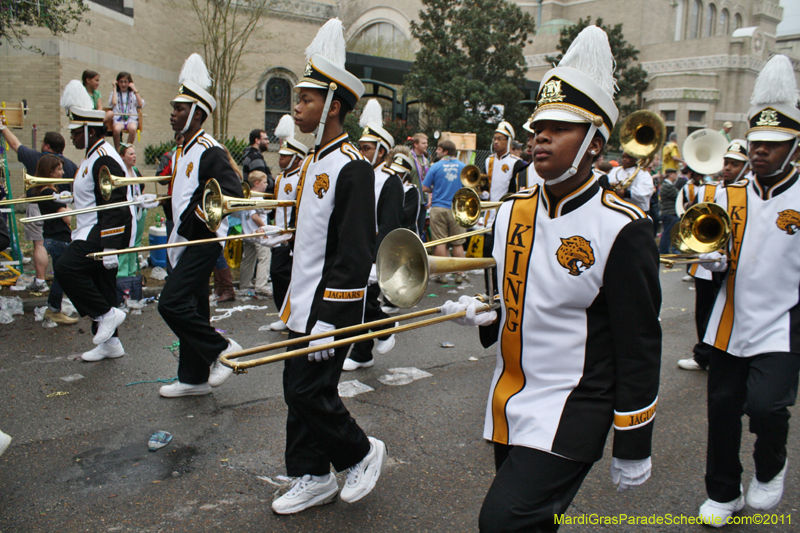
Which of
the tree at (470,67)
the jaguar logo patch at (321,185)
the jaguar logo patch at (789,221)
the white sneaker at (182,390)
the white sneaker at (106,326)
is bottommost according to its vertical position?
the white sneaker at (182,390)

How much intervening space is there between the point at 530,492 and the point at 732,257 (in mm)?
2224

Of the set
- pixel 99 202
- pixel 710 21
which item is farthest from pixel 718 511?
pixel 710 21

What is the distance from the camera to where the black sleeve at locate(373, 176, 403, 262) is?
243 inches

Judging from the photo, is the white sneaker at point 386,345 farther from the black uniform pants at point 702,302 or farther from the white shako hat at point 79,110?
the white shako hat at point 79,110

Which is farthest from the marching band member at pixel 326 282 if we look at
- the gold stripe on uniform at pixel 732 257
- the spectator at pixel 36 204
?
the spectator at pixel 36 204

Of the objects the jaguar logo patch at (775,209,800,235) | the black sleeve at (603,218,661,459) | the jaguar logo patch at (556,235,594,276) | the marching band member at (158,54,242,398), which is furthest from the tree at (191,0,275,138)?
the black sleeve at (603,218,661,459)

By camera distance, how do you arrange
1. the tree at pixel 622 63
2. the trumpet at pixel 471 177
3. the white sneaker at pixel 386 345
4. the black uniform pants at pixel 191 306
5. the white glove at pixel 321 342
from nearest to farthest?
the white glove at pixel 321 342
the black uniform pants at pixel 191 306
the white sneaker at pixel 386 345
the trumpet at pixel 471 177
the tree at pixel 622 63

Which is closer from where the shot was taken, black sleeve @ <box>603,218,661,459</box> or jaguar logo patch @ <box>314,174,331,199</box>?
black sleeve @ <box>603,218,661,459</box>

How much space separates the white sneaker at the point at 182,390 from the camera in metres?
4.93

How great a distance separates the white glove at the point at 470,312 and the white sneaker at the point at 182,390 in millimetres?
3114

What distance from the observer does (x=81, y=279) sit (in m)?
5.56

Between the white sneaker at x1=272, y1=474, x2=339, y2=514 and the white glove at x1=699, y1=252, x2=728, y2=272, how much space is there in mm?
2381

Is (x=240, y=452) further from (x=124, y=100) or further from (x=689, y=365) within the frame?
(x=124, y=100)

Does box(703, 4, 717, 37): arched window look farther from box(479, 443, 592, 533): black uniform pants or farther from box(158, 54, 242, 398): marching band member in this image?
box(479, 443, 592, 533): black uniform pants
